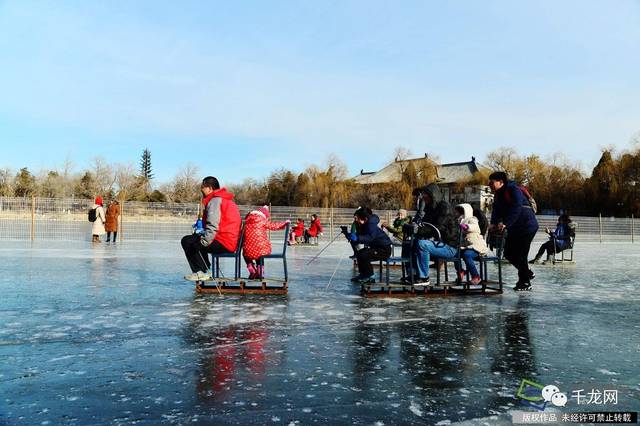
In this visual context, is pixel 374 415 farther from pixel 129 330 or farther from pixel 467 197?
pixel 467 197

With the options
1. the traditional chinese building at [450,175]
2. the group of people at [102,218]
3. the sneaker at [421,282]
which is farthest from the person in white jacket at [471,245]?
the traditional chinese building at [450,175]

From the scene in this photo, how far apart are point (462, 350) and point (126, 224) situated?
68.6 ft

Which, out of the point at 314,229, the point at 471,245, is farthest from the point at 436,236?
the point at 314,229

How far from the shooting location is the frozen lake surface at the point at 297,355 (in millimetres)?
2938

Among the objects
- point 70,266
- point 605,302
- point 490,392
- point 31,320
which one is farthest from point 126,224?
point 490,392

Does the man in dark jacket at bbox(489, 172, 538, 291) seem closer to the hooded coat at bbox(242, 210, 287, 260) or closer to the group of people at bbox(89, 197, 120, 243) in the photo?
the hooded coat at bbox(242, 210, 287, 260)

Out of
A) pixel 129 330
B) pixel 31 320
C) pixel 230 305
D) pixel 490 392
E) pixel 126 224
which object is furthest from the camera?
pixel 126 224

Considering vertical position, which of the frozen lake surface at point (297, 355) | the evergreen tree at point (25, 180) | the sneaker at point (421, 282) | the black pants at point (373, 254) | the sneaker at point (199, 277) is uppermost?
the evergreen tree at point (25, 180)

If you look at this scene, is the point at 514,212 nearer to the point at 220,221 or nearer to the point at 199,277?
the point at 220,221

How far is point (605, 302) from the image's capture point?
721 centimetres

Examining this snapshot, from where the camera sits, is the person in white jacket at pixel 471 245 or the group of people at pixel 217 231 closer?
the group of people at pixel 217 231

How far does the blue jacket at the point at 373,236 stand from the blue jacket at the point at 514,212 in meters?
1.76

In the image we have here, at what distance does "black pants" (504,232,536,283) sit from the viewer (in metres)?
8.19

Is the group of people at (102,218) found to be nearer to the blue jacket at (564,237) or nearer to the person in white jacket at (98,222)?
the person in white jacket at (98,222)
